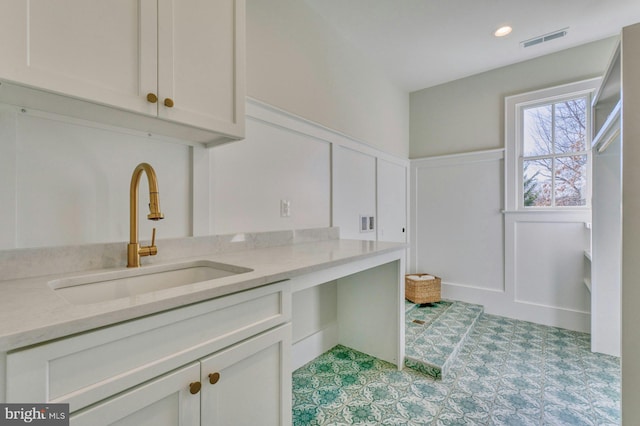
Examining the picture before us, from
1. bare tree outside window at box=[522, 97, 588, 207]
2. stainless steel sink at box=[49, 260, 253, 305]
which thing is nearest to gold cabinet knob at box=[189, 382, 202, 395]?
stainless steel sink at box=[49, 260, 253, 305]

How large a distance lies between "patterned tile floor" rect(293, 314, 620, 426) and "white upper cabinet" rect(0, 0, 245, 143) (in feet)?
5.21

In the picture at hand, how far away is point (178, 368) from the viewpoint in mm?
799

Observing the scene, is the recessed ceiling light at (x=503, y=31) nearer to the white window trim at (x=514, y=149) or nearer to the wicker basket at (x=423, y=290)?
the white window trim at (x=514, y=149)

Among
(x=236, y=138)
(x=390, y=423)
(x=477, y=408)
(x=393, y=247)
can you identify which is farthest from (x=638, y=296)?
(x=236, y=138)

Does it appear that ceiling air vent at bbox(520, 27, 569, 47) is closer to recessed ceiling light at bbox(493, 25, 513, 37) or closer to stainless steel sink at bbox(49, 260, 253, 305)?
recessed ceiling light at bbox(493, 25, 513, 37)

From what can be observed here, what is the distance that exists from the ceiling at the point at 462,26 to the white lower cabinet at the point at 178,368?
224cm

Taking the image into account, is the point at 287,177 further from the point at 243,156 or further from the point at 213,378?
the point at 213,378

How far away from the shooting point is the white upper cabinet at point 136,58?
2.67 feet

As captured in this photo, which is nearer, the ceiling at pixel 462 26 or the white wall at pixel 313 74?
the white wall at pixel 313 74

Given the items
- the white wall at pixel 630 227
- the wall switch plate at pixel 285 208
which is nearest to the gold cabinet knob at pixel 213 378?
the wall switch plate at pixel 285 208

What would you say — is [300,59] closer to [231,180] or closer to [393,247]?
[231,180]

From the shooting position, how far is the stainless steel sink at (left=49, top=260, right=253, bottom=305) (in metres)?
1.01

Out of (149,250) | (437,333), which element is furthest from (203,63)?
(437,333)

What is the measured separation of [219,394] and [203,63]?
4.07 ft
